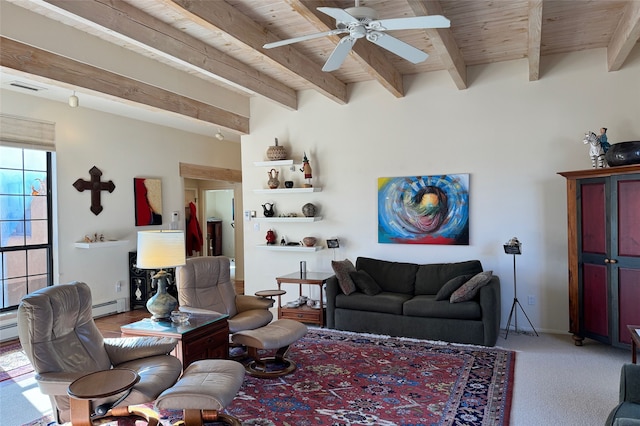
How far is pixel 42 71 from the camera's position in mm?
3764

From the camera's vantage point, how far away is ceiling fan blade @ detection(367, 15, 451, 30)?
2525 mm

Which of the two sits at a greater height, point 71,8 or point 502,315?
point 71,8

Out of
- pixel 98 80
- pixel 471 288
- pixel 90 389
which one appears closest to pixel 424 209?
pixel 471 288

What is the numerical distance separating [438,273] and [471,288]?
709 mm

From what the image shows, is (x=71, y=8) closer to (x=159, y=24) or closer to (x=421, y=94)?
(x=159, y=24)

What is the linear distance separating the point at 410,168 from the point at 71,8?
3899 millimetres

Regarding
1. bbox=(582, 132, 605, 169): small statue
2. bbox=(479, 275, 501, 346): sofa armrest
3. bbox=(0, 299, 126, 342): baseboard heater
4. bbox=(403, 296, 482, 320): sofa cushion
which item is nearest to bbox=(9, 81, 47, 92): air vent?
bbox=(0, 299, 126, 342): baseboard heater

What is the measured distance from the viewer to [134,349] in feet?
10.1

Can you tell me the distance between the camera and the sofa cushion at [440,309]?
14.5 ft

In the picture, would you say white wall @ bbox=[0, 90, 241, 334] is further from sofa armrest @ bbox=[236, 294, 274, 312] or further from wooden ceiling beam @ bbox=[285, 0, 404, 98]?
wooden ceiling beam @ bbox=[285, 0, 404, 98]

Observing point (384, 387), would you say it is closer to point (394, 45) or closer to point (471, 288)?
point (471, 288)

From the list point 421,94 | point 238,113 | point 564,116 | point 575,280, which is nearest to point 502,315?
point 575,280

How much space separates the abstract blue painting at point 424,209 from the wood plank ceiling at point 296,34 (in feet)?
3.71

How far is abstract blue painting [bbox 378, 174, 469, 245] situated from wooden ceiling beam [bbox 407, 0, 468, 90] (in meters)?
1.17
